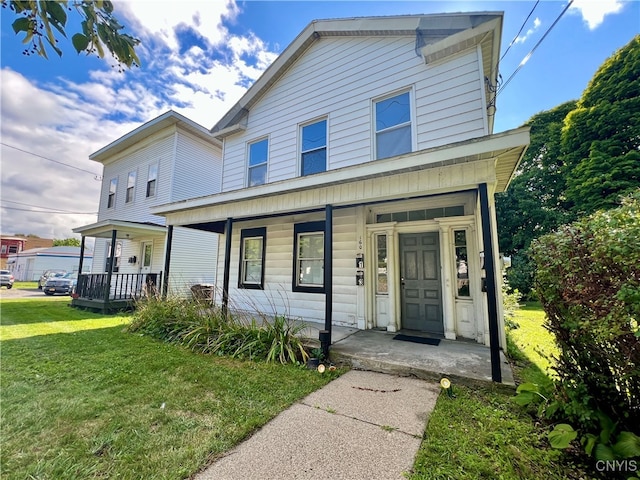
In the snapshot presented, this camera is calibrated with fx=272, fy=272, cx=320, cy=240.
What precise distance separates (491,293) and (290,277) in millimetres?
4642

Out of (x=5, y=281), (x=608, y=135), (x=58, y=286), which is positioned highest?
(x=608, y=135)

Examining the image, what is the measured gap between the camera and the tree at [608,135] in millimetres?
10586

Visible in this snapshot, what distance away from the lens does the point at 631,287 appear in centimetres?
192

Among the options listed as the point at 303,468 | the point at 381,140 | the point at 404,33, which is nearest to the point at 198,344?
the point at 303,468

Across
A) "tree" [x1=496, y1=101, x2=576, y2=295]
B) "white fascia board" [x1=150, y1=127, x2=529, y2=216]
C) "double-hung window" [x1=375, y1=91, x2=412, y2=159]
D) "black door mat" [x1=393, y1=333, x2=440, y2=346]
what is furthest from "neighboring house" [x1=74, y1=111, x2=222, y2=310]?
"tree" [x1=496, y1=101, x2=576, y2=295]

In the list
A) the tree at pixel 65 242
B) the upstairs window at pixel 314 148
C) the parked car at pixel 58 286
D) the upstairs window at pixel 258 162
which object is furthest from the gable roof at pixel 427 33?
the tree at pixel 65 242

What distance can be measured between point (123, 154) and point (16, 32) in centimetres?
1499

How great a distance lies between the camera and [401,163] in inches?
154

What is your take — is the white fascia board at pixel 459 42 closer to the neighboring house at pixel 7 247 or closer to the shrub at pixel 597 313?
the shrub at pixel 597 313

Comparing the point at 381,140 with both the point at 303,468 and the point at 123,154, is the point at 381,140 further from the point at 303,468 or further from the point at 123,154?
the point at 123,154

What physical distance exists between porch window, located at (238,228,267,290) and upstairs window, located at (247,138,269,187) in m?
1.42

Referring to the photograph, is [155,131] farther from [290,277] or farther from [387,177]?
[387,177]

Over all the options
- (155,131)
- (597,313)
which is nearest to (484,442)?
(597,313)

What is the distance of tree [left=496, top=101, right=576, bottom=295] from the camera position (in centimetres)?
1293
